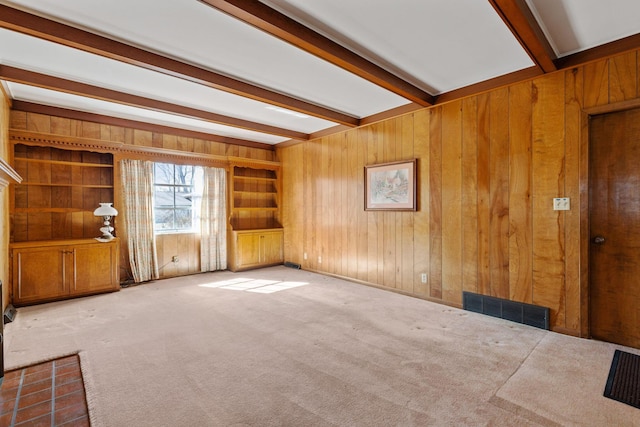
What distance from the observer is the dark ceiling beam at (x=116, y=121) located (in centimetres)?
399

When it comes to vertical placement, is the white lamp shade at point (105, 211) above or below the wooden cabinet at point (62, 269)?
above

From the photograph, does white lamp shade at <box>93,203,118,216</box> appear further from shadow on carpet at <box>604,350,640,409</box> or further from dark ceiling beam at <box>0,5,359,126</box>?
shadow on carpet at <box>604,350,640,409</box>

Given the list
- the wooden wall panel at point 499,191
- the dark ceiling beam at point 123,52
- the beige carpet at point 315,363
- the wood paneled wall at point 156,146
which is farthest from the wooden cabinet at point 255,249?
the wooden wall panel at point 499,191

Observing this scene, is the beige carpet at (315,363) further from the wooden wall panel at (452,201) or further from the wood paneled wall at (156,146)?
the wood paneled wall at (156,146)

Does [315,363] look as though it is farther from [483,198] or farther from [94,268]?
[94,268]

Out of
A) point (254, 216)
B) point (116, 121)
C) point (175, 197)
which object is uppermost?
point (116, 121)

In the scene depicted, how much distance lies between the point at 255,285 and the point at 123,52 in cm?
338

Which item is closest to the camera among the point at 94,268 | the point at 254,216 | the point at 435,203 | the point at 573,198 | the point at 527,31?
the point at 527,31

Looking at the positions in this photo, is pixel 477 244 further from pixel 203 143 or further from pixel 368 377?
pixel 203 143

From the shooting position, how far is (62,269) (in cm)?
390

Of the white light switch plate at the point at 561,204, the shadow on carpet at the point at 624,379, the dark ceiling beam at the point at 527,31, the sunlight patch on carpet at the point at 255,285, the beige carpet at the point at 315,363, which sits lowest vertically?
the shadow on carpet at the point at 624,379

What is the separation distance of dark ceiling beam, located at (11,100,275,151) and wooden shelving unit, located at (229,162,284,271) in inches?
20.1

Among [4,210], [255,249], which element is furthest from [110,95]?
[255,249]

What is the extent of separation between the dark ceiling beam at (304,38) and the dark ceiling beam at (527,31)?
1132 mm
